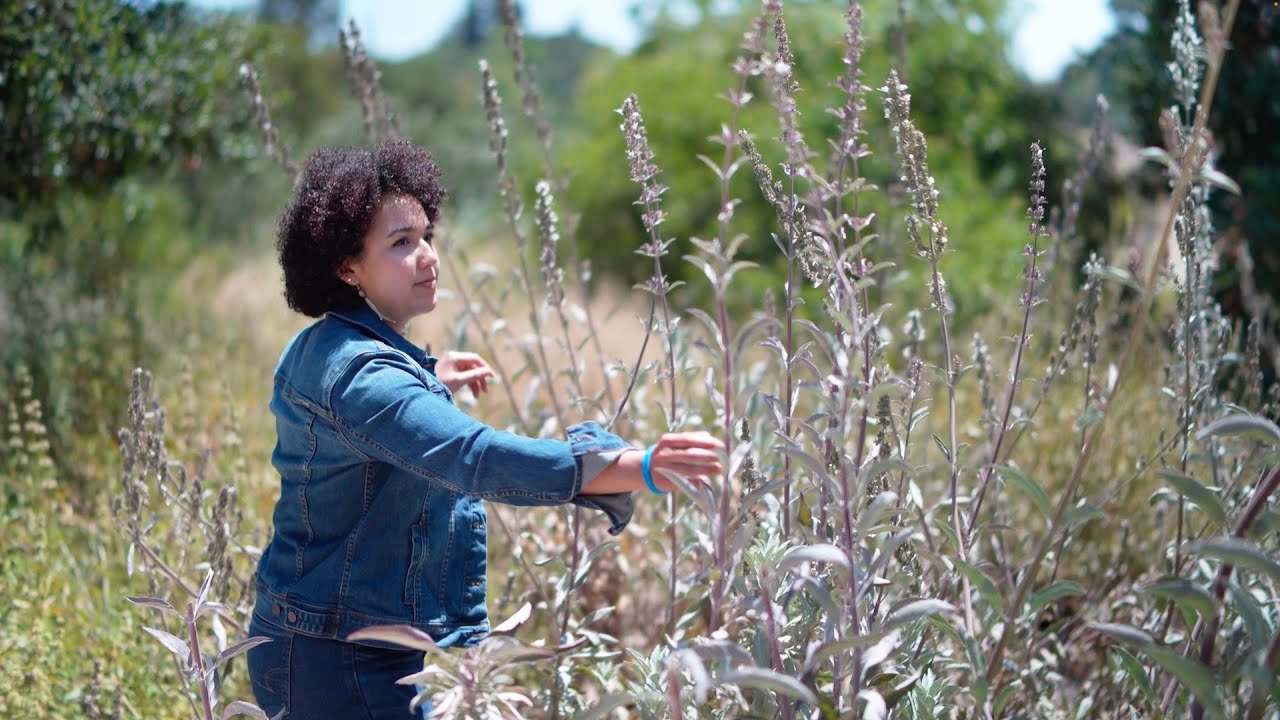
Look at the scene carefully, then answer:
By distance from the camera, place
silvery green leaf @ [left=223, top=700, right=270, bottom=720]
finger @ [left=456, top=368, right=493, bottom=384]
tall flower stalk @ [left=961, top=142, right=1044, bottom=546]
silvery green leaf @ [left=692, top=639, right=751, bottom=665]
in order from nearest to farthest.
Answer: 1. silvery green leaf @ [left=692, top=639, right=751, bottom=665]
2. silvery green leaf @ [left=223, top=700, right=270, bottom=720]
3. tall flower stalk @ [left=961, top=142, right=1044, bottom=546]
4. finger @ [left=456, top=368, right=493, bottom=384]

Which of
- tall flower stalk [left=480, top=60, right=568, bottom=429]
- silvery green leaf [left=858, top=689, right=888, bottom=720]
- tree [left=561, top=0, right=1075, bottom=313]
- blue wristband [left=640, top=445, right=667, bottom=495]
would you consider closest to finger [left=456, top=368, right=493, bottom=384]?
tall flower stalk [left=480, top=60, right=568, bottom=429]

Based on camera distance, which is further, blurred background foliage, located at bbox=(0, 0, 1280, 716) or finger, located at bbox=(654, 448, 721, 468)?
blurred background foliage, located at bbox=(0, 0, 1280, 716)

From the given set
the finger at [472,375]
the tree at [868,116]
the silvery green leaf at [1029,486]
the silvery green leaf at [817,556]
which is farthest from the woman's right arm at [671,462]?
the tree at [868,116]

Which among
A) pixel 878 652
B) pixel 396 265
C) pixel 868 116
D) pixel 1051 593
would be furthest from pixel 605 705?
pixel 868 116

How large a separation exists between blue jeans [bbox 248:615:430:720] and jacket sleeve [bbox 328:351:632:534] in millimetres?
375

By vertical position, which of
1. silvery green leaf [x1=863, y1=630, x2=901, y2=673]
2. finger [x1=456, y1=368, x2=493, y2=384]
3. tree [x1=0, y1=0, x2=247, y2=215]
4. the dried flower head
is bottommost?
silvery green leaf [x1=863, y1=630, x2=901, y2=673]

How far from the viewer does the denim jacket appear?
1.61m

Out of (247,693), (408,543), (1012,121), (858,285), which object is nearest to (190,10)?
(247,693)

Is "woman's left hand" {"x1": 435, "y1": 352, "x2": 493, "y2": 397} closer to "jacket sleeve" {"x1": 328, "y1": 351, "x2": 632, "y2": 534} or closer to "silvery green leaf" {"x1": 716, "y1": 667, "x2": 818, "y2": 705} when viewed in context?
"jacket sleeve" {"x1": 328, "y1": 351, "x2": 632, "y2": 534}

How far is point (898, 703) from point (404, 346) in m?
1.05

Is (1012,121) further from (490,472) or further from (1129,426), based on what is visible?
(490,472)

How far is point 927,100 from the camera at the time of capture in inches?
303

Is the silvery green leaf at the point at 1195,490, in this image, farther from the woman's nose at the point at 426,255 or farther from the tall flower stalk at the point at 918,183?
the woman's nose at the point at 426,255

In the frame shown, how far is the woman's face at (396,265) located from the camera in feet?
6.21
